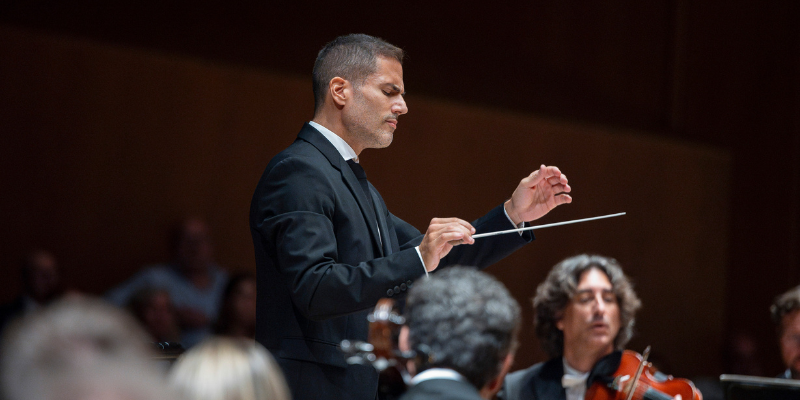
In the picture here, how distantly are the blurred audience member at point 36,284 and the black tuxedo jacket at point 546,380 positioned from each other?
80.6 inches

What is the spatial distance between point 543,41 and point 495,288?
4.60 meters

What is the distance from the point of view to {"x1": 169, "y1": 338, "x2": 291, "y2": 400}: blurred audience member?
3.70ft

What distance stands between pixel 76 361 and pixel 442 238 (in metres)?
1.10

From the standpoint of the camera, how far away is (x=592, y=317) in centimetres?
302

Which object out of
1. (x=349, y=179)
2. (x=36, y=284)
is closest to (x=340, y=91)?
(x=349, y=179)

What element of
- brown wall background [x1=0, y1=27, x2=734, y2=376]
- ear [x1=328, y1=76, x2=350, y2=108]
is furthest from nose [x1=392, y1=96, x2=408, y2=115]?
brown wall background [x1=0, y1=27, x2=734, y2=376]

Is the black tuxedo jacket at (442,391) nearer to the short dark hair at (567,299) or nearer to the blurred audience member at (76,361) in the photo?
the blurred audience member at (76,361)

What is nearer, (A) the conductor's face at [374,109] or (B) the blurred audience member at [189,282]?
(A) the conductor's face at [374,109]

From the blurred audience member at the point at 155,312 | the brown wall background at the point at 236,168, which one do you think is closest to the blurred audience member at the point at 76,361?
the blurred audience member at the point at 155,312

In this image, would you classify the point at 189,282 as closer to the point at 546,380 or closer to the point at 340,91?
the point at 546,380

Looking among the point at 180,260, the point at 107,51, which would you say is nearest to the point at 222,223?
the point at 180,260

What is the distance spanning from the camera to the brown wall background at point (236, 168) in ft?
13.4

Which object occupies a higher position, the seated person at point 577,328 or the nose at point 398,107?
the nose at point 398,107

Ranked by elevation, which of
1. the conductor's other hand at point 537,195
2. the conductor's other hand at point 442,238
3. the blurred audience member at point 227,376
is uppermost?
the conductor's other hand at point 537,195
